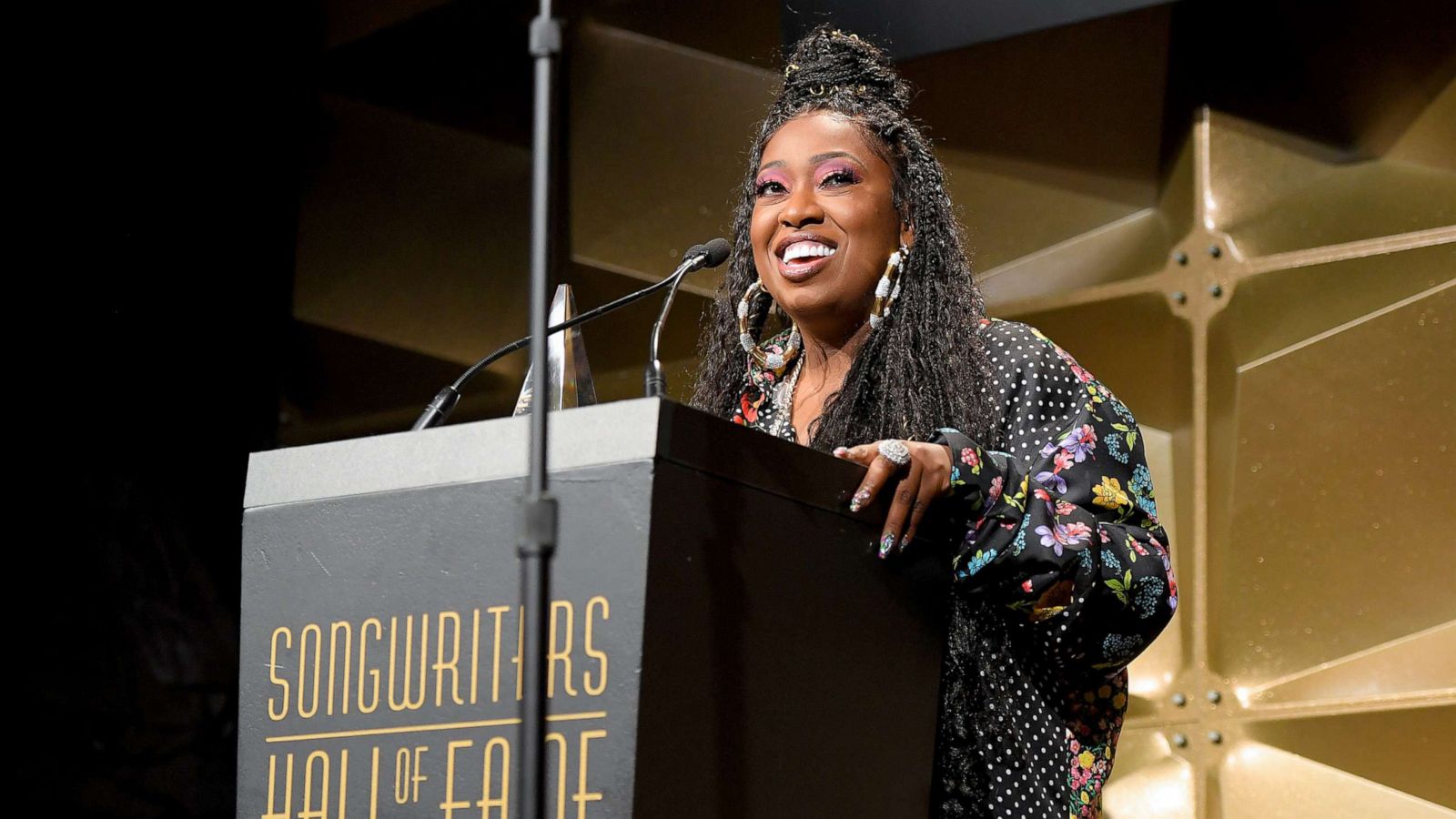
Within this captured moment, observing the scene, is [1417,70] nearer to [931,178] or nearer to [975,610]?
[931,178]

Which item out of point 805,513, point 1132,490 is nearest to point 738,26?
point 1132,490

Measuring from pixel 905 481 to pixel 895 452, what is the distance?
3cm

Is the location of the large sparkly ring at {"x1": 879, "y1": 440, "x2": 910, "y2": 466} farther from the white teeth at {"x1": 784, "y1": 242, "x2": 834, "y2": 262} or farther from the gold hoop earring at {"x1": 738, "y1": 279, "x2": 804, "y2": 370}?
the gold hoop earring at {"x1": 738, "y1": 279, "x2": 804, "y2": 370}

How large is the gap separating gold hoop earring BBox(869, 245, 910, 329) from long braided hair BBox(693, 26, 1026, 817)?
0.04ft

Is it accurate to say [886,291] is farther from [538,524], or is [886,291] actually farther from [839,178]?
[538,524]

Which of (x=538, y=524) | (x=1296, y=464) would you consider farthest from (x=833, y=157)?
(x=1296, y=464)

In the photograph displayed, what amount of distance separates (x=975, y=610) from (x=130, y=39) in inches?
113

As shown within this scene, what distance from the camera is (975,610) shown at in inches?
71.9

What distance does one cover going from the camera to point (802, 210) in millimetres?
2143

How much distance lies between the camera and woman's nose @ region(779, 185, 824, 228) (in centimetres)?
214

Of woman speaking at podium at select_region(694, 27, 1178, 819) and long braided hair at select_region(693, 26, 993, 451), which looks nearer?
woman speaking at podium at select_region(694, 27, 1178, 819)

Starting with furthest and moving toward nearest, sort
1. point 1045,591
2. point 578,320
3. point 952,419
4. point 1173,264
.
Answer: point 1173,264
point 952,419
point 578,320
point 1045,591

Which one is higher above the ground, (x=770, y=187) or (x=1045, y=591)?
(x=770, y=187)

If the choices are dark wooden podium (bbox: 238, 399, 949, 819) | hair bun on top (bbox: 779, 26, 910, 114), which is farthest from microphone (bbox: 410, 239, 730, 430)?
hair bun on top (bbox: 779, 26, 910, 114)
